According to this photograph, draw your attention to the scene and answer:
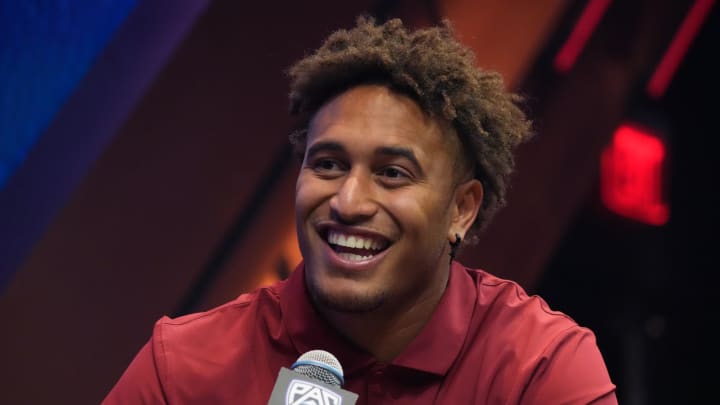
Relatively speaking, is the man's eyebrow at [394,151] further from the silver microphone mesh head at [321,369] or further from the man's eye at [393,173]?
the silver microphone mesh head at [321,369]

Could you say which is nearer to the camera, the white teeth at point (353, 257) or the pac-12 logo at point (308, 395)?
the pac-12 logo at point (308, 395)

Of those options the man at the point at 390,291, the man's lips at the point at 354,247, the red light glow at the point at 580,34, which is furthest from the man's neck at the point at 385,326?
the red light glow at the point at 580,34

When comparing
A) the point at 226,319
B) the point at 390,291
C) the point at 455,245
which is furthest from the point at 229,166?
the point at 390,291

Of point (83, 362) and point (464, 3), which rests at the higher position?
point (464, 3)

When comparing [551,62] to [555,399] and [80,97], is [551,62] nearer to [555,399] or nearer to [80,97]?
[80,97]

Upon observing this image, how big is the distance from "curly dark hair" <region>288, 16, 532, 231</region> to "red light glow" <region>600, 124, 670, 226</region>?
5.46 feet

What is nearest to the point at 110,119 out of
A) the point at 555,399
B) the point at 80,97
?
the point at 80,97

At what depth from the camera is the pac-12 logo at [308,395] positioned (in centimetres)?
121

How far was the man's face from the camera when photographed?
1.70 m

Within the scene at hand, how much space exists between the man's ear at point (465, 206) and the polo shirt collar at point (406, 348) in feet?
0.51

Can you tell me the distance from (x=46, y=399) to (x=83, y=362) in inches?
5.9

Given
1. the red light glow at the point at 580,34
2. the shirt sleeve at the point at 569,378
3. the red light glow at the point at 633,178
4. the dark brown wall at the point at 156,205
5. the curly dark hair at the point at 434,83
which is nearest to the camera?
the shirt sleeve at the point at 569,378

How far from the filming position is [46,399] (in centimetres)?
251

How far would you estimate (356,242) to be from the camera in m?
1.71
